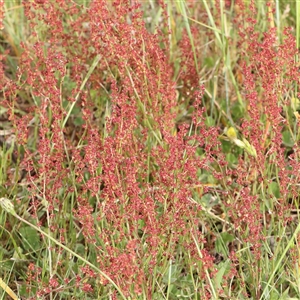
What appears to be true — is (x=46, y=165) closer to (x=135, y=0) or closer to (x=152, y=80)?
(x=152, y=80)

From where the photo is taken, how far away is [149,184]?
233 centimetres

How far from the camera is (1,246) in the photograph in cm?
254

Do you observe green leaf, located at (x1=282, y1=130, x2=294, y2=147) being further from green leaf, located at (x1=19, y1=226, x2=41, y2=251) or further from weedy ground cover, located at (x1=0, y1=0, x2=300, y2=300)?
green leaf, located at (x1=19, y1=226, x2=41, y2=251)

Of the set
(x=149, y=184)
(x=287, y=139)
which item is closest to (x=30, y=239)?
(x=149, y=184)

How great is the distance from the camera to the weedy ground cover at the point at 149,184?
7.01 feet

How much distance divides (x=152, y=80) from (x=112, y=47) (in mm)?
204

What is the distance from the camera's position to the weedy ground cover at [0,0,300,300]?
2.14 meters

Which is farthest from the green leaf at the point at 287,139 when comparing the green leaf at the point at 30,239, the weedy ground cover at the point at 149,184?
the green leaf at the point at 30,239

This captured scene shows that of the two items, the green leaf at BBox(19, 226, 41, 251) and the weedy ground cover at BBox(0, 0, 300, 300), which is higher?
the weedy ground cover at BBox(0, 0, 300, 300)

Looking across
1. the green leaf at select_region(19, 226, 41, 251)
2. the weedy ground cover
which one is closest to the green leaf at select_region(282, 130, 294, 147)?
the weedy ground cover

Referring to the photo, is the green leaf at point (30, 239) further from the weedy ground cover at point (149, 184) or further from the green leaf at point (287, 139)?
the green leaf at point (287, 139)

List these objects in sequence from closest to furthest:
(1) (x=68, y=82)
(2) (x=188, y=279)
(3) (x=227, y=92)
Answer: (2) (x=188, y=279)
(3) (x=227, y=92)
(1) (x=68, y=82)

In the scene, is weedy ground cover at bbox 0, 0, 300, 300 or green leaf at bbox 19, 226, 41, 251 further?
green leaf at bbox 19, 226, 41, 251

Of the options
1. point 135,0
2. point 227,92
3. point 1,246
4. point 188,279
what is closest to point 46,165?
point 1,246
